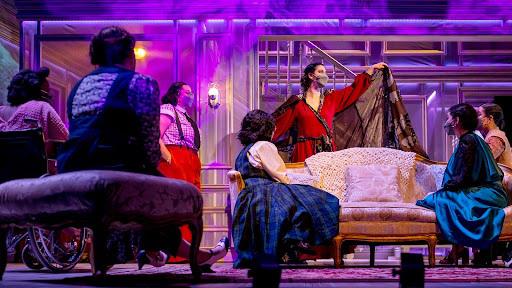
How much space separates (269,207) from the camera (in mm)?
5637

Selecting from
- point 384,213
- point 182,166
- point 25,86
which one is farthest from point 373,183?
point 25,86

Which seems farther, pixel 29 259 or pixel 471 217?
pixel 29 259

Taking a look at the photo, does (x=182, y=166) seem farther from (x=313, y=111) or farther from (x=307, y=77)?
(x=307, y=77)

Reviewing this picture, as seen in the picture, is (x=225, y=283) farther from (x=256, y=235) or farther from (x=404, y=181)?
(x=404, y=181)

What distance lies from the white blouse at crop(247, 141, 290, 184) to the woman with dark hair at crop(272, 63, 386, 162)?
1611 millimetres

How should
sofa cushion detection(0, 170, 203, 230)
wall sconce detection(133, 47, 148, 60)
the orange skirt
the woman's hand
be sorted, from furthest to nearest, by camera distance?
wall sconce detection(133, 47, 148, 60), the woman's hand, the orange skirt, sofa cushion detection(0, 170, 203, 230)

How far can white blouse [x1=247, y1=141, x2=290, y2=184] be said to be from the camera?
5684mm

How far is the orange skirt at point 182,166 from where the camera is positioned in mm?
6785

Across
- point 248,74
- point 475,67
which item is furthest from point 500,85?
point 248,74

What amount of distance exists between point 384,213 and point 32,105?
2.78 m

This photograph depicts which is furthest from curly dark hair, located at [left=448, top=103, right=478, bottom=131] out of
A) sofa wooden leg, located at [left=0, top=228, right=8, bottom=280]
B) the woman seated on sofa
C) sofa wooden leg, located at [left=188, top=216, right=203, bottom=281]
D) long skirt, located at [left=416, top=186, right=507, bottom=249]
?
sofa wooden leg, located at [left=0, top=228, right=8, bottom=280]

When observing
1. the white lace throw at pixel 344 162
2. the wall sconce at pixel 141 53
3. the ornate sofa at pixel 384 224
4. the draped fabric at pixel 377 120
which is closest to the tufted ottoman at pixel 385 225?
the ornate sofa at pixel 384 224

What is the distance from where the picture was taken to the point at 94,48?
3797mm

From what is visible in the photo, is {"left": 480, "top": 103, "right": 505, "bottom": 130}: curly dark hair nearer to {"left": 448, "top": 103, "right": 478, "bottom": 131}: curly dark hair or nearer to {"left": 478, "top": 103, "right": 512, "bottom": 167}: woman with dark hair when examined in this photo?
{"left": 478, "top": 103, "right": 512, "bottom": 167}: woman with dark hair
